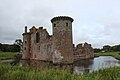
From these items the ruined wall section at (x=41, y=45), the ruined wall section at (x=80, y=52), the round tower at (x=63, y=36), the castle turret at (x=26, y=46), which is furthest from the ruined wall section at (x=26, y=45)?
the round tower at (x=63, y=36)

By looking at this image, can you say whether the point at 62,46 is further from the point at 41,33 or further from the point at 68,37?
the point at 41,33

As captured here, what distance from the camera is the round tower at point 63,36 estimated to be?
25783mm

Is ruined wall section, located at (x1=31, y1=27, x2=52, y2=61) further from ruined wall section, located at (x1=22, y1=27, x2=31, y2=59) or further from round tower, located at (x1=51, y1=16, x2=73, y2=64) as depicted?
round tower, located at (x1=51, y1=16, x2=73, y2=64)

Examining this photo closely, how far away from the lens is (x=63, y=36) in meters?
26.0

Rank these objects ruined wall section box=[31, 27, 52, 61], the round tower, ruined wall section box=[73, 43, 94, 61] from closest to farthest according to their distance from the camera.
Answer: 1. the round tower
2. ruined wall section box=[31, 27, 52, 61]
3. ruined wall section box=[73, 43, 94, 61]

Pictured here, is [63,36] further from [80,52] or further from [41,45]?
[80,52]

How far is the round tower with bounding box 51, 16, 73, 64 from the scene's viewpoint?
25.8 metres

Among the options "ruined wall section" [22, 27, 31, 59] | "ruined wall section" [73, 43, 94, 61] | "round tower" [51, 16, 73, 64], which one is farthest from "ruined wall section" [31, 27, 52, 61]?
"ruined wall section" [73, 43, 94, 61]

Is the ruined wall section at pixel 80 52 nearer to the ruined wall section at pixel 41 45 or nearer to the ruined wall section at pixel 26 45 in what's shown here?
the ruined wall section at pixel 41 45

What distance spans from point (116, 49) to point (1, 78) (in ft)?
328

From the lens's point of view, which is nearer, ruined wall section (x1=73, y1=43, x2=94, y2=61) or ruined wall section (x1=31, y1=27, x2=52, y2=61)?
ruined wall section (x1=31, y1=27, x2=52, y2=61)

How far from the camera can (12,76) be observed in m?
7.69

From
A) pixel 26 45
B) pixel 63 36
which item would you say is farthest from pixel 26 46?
pixel 63 36

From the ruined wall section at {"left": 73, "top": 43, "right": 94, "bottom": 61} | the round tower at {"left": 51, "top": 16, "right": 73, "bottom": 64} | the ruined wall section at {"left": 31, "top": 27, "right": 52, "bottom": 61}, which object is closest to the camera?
the round tower at {"left": 51, "top": 16, "right": 73, "bottom": 64}
